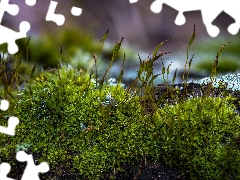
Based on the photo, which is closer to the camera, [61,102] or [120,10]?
[61,102]

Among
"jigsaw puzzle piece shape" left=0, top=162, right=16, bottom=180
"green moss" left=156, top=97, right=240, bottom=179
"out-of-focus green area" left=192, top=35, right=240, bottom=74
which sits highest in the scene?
"out-of-focus green area" left=192, top=35, right=240, bottom=74

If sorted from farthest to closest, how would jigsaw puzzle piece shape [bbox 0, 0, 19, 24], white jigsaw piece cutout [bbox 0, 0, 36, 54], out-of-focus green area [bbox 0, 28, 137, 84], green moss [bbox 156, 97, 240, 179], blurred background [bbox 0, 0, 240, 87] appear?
out-of-focus green area [bbox 0, 28, 137, 84] < blurred background [bbox 0, 0, 240, 87] < jigsaw puzzle piece shape [bbox 0, 0, 19, 24] < white jigsaw piece cutout [bbox 0, 0, 36, 54] < green moss [bbox 156, 97, 240, 179]

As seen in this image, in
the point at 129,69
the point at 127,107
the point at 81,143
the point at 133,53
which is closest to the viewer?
the point at 81,143

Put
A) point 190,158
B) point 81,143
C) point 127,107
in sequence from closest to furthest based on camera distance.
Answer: point 190,158, point 81,143, point 127,107

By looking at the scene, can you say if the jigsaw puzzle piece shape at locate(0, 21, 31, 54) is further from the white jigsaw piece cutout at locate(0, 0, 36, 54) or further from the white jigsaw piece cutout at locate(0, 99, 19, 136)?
the white jigsaw piece cutout at locate(0, 99, 19, 136)

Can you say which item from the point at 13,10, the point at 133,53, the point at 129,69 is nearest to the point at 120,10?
the point at 133,53

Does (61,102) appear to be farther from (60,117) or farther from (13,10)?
(13,10)

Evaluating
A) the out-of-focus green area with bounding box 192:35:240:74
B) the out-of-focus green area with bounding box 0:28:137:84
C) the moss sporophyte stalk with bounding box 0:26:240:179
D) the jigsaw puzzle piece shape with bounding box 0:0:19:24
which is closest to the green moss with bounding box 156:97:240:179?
the moss sporophyte stalk with bounding box 0:26:240:179

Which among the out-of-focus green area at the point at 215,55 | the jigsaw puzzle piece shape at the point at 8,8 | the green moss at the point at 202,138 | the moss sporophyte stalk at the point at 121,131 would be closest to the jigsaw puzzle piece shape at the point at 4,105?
the moss sporophyte stalk at the point at 121,131
